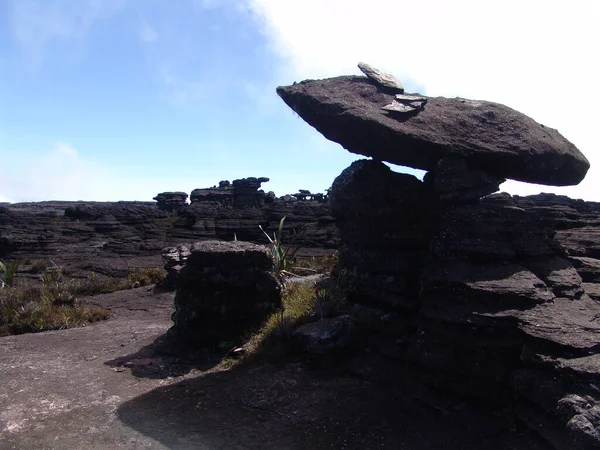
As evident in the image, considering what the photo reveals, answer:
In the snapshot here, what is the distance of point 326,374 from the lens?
23.3 ft

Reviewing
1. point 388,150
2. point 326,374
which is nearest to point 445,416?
point 326,374

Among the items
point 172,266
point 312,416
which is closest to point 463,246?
point 312,416

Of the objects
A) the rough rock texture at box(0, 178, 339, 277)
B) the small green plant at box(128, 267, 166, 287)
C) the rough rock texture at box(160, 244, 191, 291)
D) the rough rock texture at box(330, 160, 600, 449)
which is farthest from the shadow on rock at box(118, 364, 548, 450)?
the rough rock texture at box(0, 178, 339, 277)

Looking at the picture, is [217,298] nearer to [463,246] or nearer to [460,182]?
[463,246]

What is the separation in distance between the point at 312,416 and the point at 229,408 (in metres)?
1.16

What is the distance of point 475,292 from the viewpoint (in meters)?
5.91

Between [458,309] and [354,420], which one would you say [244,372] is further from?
[458,309]

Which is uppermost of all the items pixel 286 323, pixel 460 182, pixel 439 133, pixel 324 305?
pixel 439 133

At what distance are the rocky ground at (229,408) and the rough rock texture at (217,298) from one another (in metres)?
0.62

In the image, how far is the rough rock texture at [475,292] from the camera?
15.6ft

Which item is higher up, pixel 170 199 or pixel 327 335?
pixel 170 199

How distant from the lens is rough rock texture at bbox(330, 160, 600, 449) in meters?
4.74

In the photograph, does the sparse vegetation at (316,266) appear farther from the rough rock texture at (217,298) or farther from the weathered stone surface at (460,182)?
the weathered stone surface at (460,182)

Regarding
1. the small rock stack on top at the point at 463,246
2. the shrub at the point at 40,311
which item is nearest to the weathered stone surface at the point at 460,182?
the small rock stack on top at the point at 463,246
